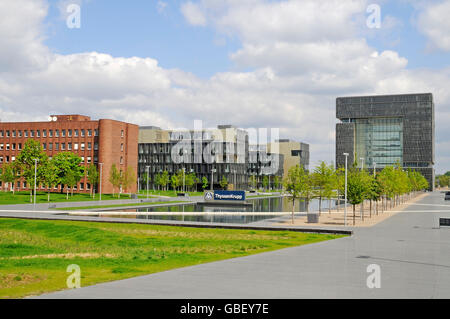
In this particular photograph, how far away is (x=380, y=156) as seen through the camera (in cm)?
19125

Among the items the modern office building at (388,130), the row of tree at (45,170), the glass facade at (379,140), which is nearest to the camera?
the row of tree at (45,170)

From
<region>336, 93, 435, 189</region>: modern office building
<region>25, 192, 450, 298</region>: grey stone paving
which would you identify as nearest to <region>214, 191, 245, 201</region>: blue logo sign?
<region>25, 192, 450, 298</region>: grey stone paving

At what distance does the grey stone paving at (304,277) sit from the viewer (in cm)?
1202

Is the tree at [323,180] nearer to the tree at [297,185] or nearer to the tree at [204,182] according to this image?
the tree at [297,185]

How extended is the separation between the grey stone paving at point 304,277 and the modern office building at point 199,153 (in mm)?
112177

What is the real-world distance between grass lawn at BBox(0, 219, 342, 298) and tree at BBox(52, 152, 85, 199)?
43.3m

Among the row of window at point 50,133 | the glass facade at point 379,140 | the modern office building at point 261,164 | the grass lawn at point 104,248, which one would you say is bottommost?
the grass lawn at point 104,248

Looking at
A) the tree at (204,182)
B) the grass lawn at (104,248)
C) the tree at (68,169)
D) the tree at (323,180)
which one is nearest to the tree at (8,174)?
the tree at (68,169)

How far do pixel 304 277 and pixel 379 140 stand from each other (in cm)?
18920

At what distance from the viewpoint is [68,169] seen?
8488cm

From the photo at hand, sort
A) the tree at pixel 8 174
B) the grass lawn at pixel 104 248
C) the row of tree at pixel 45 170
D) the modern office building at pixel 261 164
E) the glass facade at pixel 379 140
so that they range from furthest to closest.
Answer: the glass facade at pixel 379 140 < the modern office building at pixel 261 164 < the tree at pixel 8 174 < the row of tree at pixel 45 170 < the grass lawn at pixel 104 248

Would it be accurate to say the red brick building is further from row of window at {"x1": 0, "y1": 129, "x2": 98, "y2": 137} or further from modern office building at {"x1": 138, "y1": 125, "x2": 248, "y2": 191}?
modern office building at {"x1": 138, "y1": 125, "x2": 248, "y2": 191}

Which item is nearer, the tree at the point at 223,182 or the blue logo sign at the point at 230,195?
the blue logo sign at the point at 230,195
